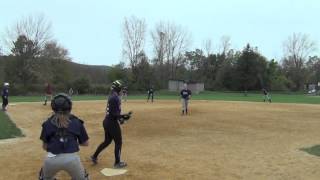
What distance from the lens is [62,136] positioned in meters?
5.71

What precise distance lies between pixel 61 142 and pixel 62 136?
0.08 m

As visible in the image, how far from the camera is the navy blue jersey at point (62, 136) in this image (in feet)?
18.6

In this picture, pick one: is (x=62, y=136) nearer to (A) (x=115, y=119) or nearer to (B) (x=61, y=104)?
(B) (x=61, y=104)

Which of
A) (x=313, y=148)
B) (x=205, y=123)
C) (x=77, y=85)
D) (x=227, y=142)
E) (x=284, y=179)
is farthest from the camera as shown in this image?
(x=77, y=85)

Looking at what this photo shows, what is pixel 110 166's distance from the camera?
34.2 feet

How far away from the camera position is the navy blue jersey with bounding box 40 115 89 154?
18.6 ft

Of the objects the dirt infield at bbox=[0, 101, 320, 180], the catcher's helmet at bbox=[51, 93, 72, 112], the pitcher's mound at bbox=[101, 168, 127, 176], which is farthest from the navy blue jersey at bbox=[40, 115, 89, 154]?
the pitcher's mound at bbox=[101, 168, 127, 176]

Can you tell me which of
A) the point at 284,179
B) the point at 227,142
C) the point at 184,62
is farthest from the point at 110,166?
the point at 184,62

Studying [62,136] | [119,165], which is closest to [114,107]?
[119,165]

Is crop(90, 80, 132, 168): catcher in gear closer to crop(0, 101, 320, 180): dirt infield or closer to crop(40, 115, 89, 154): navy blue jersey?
crop(0, 101, 320, 180): dirt infield

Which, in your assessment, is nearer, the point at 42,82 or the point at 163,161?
the point at 163,161

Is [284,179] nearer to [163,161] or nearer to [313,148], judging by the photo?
[163,161]

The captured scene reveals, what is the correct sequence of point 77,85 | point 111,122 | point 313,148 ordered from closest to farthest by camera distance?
point 111,122 → point 313,148 → point 77,85

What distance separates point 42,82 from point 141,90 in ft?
51.3
